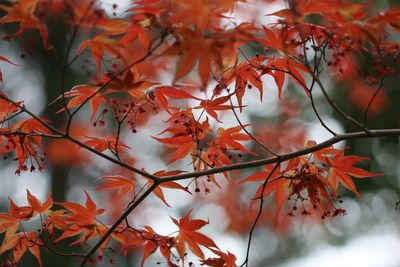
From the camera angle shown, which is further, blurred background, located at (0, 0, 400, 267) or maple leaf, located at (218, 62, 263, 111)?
blurred background, located at (0, 0, 400, 267)

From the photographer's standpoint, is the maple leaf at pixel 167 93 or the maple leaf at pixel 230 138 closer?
the maple leaf at pixel 167 93

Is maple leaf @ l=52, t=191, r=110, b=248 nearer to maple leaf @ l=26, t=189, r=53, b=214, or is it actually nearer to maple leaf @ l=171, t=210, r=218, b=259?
maple leaf @ l=26, t=189, r=53, b=214

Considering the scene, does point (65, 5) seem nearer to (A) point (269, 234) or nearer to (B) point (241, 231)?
(B) point (241, 231)

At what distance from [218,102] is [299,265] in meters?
4.33

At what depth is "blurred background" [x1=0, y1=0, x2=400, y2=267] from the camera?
15.8 ft

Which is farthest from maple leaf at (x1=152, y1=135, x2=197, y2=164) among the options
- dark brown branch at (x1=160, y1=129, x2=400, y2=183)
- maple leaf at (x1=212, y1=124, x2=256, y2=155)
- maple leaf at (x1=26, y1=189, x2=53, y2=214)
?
maple leaf at (x1=26, y1=189, x2=53, y2=214)

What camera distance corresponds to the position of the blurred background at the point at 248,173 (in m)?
4.82

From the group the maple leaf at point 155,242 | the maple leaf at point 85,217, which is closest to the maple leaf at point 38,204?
the maple leaf at point 85,217

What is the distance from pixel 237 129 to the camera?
169 cm

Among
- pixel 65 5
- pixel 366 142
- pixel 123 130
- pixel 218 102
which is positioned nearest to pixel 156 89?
pixel 218 102

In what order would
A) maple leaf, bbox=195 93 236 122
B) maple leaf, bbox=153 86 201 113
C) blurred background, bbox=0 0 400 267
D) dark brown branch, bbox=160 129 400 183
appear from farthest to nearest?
1. blurred background, bbox=0 0 400 267
2. maple leaf, bbox=195 93 236 122
3. maple leaf, bbox=153 86 201 113
4. dark brown branch, bbox=160 129 400 183

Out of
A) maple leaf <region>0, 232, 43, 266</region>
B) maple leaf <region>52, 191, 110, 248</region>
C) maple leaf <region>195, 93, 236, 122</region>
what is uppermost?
maple leaf <region>195, 93, 236, 122</region>

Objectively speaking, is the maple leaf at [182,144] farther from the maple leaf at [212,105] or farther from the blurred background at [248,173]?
the blurred background at [248,173]

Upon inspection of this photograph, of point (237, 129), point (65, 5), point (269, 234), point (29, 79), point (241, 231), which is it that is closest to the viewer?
point (65, 5)
